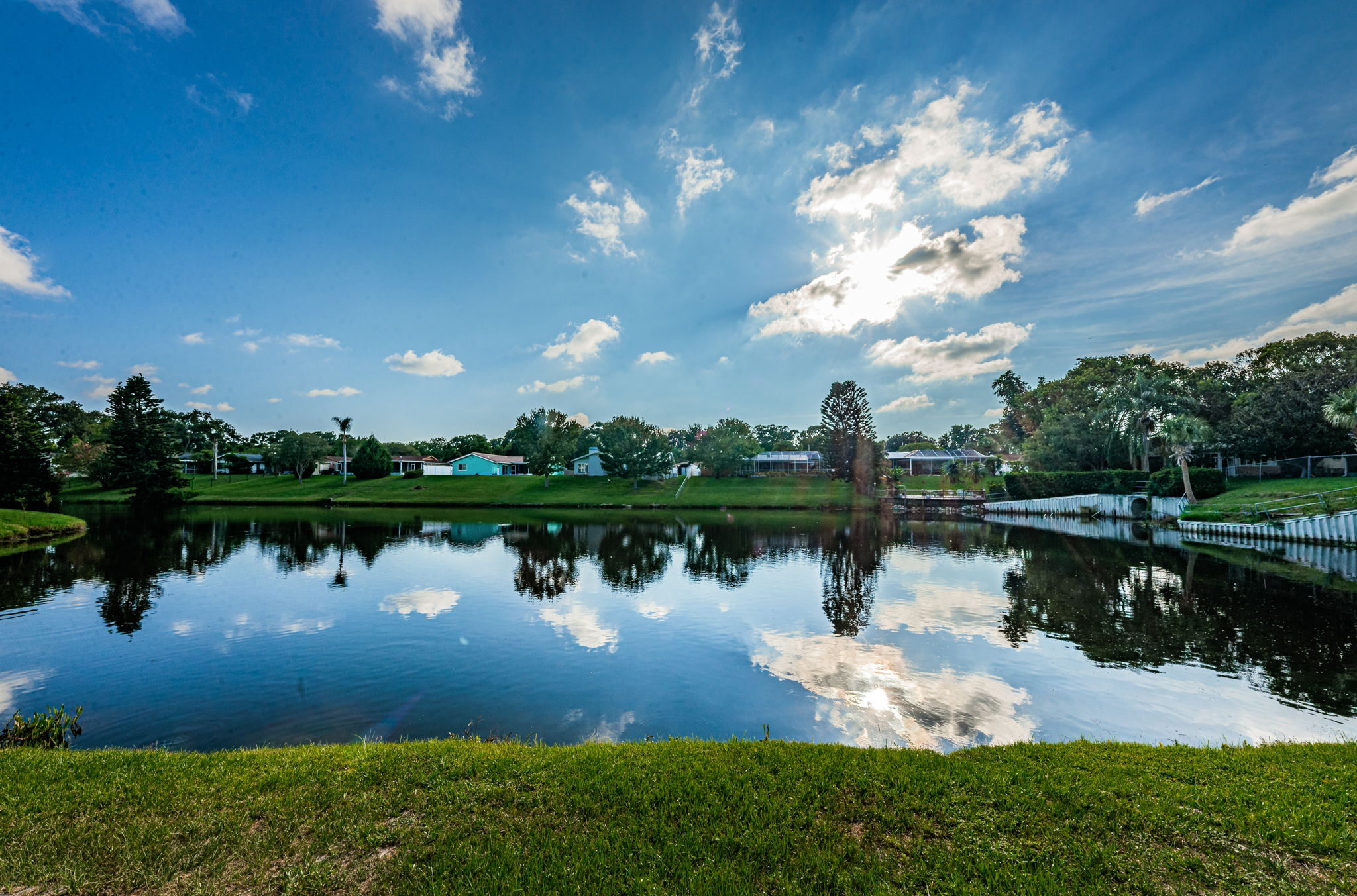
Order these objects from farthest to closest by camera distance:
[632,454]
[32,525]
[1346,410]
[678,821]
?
[632,454], [1346,410], [32,525], [678,821]

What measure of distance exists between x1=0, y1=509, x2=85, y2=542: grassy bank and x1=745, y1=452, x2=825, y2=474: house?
228 ft

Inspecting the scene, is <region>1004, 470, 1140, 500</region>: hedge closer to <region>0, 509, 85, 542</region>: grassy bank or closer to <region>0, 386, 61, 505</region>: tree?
<region>0, 509, 85, 542</region>: grassy bank

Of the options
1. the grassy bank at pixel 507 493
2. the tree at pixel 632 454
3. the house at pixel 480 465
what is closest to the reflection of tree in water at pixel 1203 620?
the grassy bank at pixel 507 493

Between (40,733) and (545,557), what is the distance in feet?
60.8

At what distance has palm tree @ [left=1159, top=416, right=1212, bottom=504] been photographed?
39625 millimetres

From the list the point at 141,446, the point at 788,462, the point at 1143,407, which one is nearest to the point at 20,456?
the point at 141,446

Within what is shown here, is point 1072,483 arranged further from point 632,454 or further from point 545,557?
point 545,557

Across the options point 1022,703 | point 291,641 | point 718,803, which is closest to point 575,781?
point 718,803

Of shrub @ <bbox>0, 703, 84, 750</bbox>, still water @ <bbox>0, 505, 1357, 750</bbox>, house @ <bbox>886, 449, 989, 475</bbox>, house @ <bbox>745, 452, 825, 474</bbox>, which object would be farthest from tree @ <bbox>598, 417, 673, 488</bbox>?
shrub @ <bbox>0, 703, 84, 750</bbox>

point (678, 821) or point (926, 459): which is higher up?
point (926, 459)

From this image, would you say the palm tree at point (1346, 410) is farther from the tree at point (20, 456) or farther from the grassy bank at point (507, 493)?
the tree at point (20, 456)

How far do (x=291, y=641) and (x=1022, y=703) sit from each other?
15.2 m

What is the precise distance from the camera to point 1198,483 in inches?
1660

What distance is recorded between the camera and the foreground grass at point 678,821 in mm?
4027
